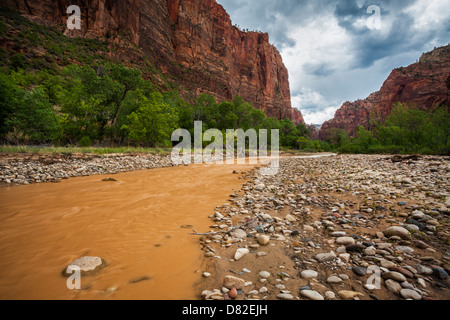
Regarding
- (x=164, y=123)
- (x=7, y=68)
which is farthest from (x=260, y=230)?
(x=7, y=68)

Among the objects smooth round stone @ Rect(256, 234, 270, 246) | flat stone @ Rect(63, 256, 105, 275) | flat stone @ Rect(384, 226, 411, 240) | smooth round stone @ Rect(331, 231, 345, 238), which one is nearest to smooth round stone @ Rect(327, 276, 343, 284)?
smooth round stone @ Rect(256, 234, 270, 246)

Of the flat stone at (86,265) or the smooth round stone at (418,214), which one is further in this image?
the smooth round stone at (418,214)

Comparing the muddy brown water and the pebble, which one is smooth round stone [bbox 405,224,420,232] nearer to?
the pebble

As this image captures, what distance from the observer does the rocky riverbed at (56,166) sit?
727cm

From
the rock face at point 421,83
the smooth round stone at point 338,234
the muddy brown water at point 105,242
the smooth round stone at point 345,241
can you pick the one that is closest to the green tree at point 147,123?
the muddy brown water at point 105,242

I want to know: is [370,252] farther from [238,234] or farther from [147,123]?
[147,123]

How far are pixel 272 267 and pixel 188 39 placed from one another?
292ft

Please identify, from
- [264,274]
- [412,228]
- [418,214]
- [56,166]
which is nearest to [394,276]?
[264,274]

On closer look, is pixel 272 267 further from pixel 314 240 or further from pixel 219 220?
pixel 219 220

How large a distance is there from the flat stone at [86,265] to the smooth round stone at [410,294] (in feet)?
11.4

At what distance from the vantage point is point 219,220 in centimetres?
374

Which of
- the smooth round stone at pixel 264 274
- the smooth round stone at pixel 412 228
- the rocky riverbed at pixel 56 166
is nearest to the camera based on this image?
the smooth round stone at pixel 264 274

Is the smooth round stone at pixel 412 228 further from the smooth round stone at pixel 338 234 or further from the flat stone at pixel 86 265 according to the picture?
the flat stone at pixel 86 265

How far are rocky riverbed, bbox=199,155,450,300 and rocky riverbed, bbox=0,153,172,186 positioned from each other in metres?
9.09
